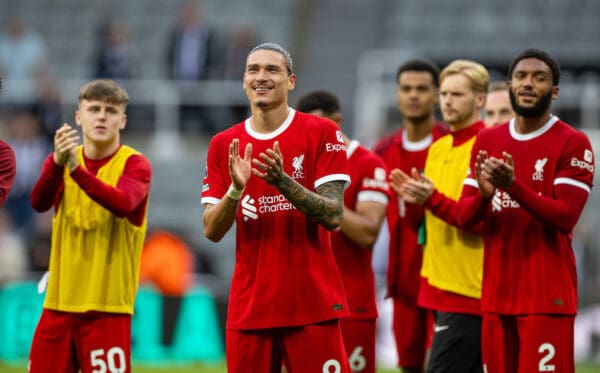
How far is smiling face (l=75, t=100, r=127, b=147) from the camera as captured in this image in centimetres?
802

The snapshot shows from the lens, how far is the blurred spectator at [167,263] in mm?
15992

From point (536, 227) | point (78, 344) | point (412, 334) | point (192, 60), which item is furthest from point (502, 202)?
point (192, 60)

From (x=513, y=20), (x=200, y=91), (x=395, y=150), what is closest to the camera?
(x=395, y=150)

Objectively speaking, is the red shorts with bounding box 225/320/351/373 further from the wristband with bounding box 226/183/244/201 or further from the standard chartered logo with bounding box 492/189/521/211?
the standard chartered logo with bounding box 492/189/521/211

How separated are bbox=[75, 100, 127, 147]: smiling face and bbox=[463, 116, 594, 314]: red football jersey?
8.70 feet

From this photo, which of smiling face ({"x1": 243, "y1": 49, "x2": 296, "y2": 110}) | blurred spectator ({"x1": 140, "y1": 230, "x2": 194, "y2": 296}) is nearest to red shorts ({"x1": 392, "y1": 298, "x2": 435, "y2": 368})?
smiling face ({"x1": 243, "y1": 49, "x2": 296, "y2": 110})

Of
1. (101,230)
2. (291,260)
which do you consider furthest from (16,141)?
(291,260)

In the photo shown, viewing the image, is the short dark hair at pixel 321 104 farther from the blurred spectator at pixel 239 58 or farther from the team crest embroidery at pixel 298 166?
the blurred spectator at pixel 239 58

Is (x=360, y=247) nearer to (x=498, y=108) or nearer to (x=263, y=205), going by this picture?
(x=498, y=108)

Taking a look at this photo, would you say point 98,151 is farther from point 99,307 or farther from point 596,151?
point 596,151

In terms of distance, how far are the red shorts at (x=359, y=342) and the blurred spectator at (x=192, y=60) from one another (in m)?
10.3

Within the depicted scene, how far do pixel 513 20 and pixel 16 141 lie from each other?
32.5ft

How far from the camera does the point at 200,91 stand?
18.8m

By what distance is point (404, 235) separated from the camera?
930cm
